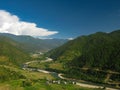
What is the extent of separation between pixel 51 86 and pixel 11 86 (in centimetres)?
2787

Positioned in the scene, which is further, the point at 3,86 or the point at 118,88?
the point at 118,88

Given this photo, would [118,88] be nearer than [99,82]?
Yes

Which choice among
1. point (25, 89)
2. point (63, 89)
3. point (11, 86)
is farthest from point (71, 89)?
point (11, 86)

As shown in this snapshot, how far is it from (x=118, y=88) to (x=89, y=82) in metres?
29.2

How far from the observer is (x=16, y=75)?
197m

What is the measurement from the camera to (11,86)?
6324 inches

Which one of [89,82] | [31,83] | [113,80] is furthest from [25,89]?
[113,80]

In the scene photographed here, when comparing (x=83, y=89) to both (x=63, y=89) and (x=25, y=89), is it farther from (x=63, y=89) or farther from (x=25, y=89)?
(x=25, y=89)

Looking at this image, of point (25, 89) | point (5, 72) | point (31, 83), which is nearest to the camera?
point (25, 89)

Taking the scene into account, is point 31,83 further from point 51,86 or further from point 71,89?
point 71,89

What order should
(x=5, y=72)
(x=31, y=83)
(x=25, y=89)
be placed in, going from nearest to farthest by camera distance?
1. (x=25, y=89)
2. (x=31, y=83)
3. (x=5, y=72)

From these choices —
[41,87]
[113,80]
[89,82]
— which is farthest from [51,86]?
[113,80]

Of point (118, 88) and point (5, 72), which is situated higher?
point (5, 72)

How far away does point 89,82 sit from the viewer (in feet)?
643
